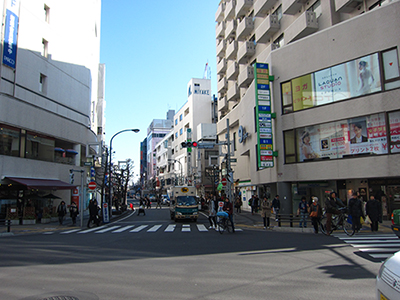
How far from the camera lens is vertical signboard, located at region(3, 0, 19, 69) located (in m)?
23.9

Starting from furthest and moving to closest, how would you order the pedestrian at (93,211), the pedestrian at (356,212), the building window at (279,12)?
the building window at (279,12) → the pedestrian at (93,211) → the pedestrian at (356,212)

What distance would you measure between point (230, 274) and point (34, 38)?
2799 cm

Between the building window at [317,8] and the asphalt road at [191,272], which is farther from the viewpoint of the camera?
the building window at [317,8]

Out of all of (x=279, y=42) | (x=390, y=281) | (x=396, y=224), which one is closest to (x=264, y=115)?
(x=279, y=42)

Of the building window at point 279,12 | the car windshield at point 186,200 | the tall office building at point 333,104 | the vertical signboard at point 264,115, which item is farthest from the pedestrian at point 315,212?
the building window at point 279,12

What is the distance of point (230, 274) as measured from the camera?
23.4 ft

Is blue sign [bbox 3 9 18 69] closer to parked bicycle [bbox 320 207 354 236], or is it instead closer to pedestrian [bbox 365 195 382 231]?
parked bicycle [bbox 320 207 354 236]

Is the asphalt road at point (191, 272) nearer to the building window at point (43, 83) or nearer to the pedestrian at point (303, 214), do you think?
the pedestrian at point (303, 214)

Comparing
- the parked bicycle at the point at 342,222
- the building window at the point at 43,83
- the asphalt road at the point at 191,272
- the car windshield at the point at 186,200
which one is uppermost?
the building window at the point at 43,83

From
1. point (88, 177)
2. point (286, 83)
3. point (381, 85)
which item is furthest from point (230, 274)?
point (88, 177)

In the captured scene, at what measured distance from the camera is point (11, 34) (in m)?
24.4

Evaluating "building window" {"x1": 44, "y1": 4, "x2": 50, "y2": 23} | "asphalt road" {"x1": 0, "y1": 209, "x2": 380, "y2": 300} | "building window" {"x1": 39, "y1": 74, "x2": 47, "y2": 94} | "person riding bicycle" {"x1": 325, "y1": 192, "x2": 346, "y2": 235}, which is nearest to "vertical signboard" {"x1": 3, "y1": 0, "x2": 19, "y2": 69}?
"building window" {"x1": 39, "y1": 74, "x2": 47, "y2": 94}

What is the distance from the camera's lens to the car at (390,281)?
3.41 metres

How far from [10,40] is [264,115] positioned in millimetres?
20144
